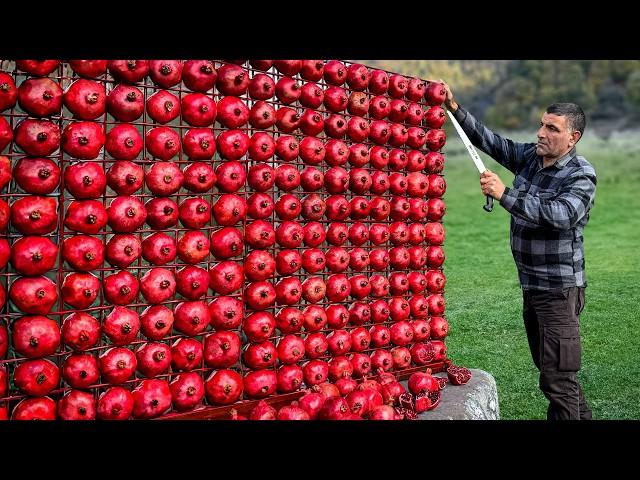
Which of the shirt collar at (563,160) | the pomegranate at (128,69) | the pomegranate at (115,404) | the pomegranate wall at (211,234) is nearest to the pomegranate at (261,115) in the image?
the pomegranate wall at (211,234)

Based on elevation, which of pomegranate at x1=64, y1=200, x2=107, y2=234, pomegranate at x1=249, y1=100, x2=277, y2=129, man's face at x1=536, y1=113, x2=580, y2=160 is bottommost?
pomegranate at x1=64, y1=200, x2=107, y2=234

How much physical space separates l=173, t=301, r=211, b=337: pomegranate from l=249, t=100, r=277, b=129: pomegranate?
1.25 meters

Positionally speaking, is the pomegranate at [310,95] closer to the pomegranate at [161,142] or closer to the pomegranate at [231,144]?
the pomegranate at [231,144]

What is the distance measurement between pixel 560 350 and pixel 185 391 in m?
2.52

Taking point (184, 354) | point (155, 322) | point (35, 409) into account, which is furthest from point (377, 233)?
point (35, 409)

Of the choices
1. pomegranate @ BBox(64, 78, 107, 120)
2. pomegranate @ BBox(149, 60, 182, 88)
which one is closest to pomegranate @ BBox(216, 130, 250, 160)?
pomegranate @ BBox(149, 60, 182, 88)

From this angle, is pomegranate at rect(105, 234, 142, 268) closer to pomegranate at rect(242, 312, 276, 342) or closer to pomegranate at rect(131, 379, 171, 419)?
pomegranate at rect(131, 379, 171, 419)

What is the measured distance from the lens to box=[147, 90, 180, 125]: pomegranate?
3592mm

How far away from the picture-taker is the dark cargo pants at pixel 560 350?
4.15 metres

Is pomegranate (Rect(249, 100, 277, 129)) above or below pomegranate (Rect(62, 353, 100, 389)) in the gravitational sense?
above

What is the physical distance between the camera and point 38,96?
10.3ft

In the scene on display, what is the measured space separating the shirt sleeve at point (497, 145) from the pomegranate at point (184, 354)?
285cm

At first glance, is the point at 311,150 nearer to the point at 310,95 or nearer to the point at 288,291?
the point at 310,95

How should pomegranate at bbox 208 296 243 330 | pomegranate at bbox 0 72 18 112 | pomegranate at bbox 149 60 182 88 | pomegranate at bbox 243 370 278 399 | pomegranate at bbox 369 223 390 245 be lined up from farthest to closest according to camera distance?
pomegranate at bbox 369 223 390 245 → pomegranate at bbox 243 370 278 399 → pomegranate at bbox 208 296 243 330 → pomegranate at bbox 149 60 182 88 → pomegranate at bbox 0 72 18 112
